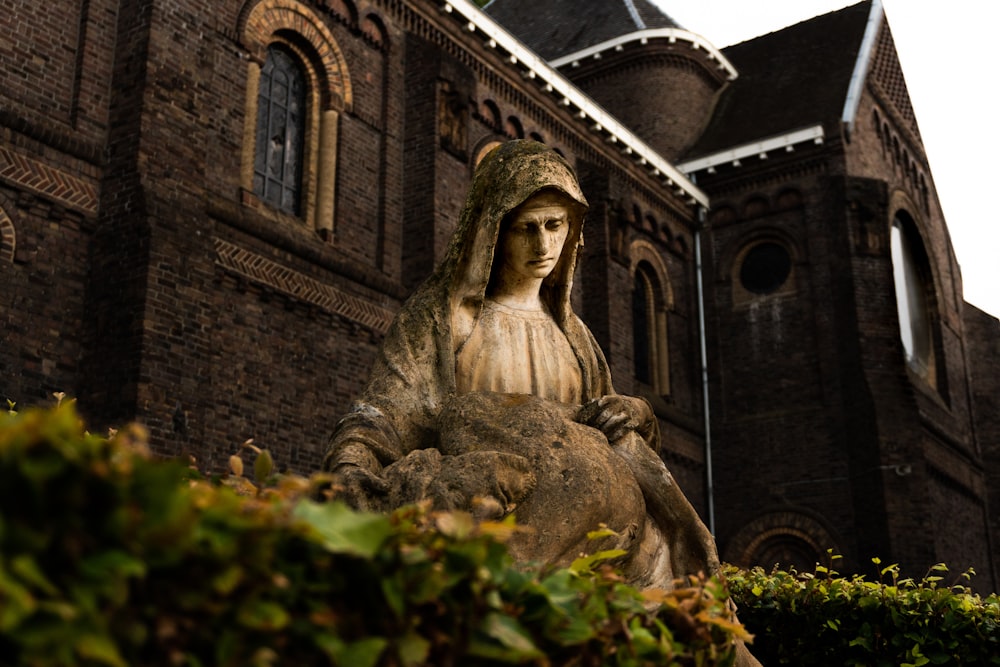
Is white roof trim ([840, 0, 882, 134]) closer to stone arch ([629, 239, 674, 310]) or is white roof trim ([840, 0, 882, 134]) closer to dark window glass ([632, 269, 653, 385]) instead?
stone arch ([629, 239, 674, 310])

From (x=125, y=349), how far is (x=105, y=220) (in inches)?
60.0

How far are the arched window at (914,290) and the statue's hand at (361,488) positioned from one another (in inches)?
884

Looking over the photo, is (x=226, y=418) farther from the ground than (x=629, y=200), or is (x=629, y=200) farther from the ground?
(x=629, y=200)

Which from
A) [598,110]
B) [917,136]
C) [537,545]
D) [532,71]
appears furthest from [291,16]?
[917,136]

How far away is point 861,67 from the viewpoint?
2420 centimetres

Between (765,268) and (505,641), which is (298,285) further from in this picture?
(765,268)

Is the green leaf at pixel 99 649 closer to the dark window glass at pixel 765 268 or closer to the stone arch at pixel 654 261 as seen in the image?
the stone arch at pixel 654 261

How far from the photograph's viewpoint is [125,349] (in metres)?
10.2

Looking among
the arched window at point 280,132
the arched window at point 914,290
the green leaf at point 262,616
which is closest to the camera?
the green leaf at point 262,616

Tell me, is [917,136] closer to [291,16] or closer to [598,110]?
[598,110]

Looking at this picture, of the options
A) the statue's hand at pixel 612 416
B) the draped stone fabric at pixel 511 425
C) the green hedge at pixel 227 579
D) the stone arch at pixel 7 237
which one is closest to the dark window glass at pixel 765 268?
the stone arch at pixel 7 237

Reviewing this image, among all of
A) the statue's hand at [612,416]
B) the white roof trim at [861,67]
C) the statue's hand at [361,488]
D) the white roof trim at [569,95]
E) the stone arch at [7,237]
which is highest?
the white roof trim at [861,67]

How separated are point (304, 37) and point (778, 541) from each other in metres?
13.8

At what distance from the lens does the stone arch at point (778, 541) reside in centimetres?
2077
